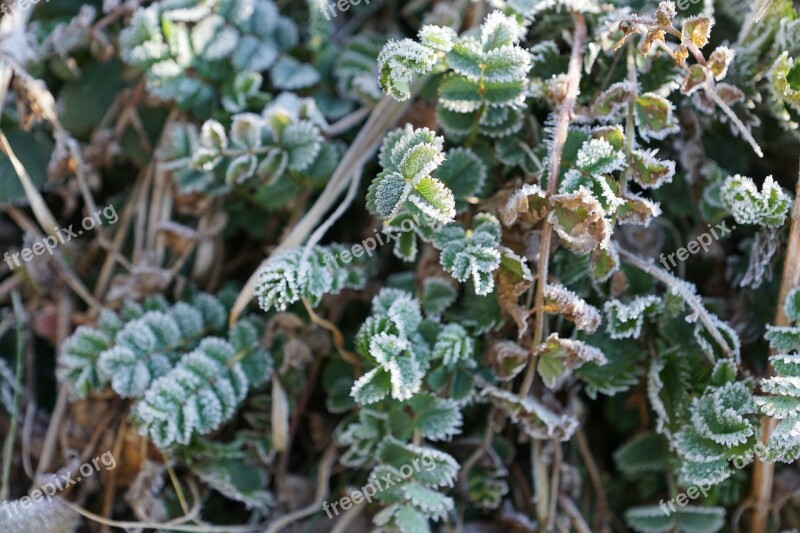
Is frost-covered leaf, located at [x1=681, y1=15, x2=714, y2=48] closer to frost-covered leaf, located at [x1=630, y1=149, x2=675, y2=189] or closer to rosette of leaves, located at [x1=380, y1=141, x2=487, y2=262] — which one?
frost-covered leaf, located at [x1=630, y1=149, x2=675, y2=189]

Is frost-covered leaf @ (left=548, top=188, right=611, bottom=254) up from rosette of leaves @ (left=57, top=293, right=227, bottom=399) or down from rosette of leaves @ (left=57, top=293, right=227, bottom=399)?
up

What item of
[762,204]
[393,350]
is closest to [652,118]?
[762,204]

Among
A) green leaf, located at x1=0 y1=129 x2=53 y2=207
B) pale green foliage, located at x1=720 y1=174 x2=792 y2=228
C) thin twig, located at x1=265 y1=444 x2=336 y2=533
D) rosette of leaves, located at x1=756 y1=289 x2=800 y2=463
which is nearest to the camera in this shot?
rosette of leaves, located at x1=756 y1=289 x2=800 y2=463

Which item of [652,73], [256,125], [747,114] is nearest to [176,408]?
[256,125]

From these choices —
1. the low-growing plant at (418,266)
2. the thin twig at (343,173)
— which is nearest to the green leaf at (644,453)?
the low-growing plant at (418,266)

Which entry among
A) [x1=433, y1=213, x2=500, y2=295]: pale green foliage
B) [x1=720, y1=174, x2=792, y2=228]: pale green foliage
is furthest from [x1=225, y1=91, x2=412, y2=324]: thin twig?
[x1=720, y1=174, x2=792, y2=228]: pale green foliage

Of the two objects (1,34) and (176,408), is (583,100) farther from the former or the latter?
(1,34)

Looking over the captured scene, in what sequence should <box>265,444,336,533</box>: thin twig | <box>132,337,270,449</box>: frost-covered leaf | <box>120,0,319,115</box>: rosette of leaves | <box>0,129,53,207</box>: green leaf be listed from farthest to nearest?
<box>0,129,53,207</box>: green leaf < <box>120,0,319,115</box>: rosette of leaves < <box>265,444,336,533</box>: thin twig < <box>132,337,270,449</box>: frost-covered leaf
